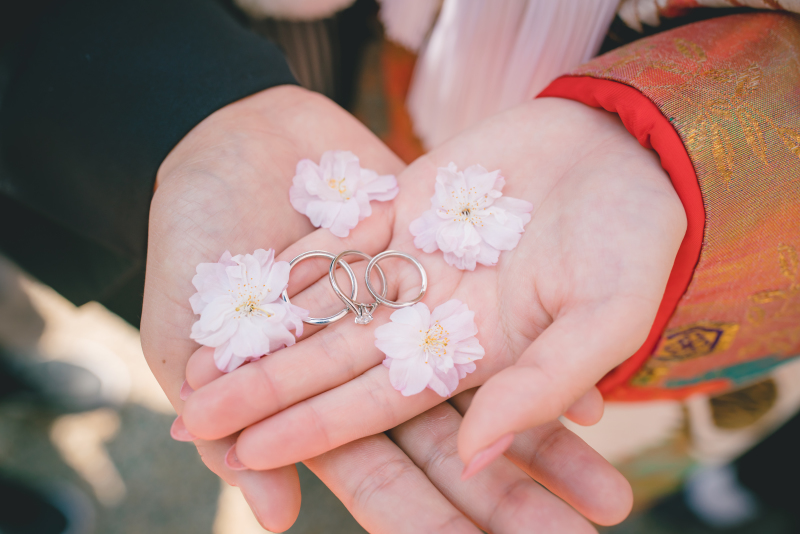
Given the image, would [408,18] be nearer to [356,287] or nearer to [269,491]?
[356,287]

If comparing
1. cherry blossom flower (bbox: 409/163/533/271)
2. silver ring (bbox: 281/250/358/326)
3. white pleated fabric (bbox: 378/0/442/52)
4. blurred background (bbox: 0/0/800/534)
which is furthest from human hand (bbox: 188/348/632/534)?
white pleated fabric (bbox: 378/0/442/52)

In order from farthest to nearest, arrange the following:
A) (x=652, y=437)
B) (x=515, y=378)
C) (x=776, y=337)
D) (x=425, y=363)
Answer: (x=652, y=437)
(x=776, y=337)
(x=425, y=363)
(x=515, y=378)

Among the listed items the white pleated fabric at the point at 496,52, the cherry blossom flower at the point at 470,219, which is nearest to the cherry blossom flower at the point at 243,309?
the cherry blossom flower at the point at 470,219

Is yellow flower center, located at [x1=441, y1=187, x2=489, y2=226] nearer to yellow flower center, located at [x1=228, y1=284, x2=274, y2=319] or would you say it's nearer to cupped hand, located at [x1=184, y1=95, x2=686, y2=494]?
cupped hand, located at [x1=184, y1=95, x2=686, y2=494]

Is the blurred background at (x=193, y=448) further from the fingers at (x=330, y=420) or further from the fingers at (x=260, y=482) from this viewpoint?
the fingers at (x=330, y=420)

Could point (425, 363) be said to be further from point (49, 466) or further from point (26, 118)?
point (49, 466)

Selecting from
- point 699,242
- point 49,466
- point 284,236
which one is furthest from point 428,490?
point 49,466
